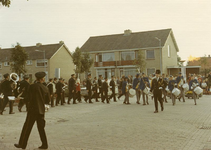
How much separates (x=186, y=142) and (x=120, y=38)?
44.2 m

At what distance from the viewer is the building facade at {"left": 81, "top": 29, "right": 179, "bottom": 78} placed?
147 feet

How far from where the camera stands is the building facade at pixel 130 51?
4492 cm

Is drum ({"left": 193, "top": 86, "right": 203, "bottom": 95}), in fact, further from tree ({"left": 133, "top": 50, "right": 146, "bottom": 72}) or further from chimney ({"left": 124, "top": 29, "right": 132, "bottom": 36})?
chimney ({"left": 124, "top": 29, "right": 132, "bottom": 36})

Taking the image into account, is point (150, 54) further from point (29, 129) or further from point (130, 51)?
point (29, 129)

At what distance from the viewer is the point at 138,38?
159 ft

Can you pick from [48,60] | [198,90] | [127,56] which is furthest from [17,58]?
[198,90]

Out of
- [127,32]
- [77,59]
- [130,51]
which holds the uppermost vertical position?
[127,32]

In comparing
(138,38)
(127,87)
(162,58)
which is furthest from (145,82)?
(138,38)

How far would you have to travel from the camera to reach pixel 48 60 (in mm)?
52938

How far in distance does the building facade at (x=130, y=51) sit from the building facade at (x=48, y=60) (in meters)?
6.47

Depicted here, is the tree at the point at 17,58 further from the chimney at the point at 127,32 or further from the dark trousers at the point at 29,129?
the dark trousers at the point at 29,129

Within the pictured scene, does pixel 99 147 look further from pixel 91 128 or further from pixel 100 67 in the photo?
pixel 100 67

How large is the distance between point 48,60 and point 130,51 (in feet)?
52.2

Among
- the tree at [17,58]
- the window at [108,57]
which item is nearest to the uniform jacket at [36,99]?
the tree at [17,58]
